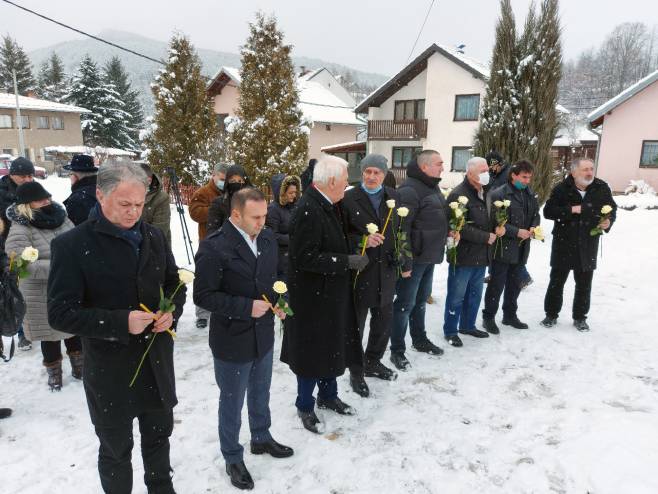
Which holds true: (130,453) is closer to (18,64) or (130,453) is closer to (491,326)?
(491,326)

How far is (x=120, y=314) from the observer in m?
2.18

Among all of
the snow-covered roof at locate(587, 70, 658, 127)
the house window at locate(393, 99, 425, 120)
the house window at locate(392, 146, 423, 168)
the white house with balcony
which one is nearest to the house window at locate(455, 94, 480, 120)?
the white house with balcony

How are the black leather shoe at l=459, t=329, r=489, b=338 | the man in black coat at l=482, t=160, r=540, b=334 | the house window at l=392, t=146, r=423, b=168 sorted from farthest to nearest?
the house window at l=392, t=146, r=423, b=168 → the black leather shoe at l=459, t=329, r=489, b=338 → the man in black coat at l=482, t=160, r=540, b=334

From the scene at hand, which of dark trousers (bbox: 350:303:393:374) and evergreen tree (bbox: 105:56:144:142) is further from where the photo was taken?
evergreen tree (bbox: 105:56:144:142)

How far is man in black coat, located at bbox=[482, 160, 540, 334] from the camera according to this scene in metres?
5.26

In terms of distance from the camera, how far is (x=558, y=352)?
496cm

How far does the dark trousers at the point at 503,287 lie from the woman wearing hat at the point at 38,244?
4.75 meters

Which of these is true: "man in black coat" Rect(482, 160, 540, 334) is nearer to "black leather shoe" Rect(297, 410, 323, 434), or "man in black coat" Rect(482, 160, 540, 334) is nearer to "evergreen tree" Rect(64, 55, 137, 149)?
"black leather shoe" Rect(297, 410, 323, 434)

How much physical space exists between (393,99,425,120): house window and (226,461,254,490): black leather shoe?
82.5ft

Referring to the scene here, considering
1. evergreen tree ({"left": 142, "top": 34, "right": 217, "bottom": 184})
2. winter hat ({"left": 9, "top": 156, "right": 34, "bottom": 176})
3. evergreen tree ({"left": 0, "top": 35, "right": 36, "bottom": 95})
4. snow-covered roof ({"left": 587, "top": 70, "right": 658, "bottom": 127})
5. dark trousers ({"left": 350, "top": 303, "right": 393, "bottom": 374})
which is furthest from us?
evergreen tree ({"left": 0, "top": 35, "right": 36, "bottom": 95})

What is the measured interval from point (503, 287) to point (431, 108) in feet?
68.9

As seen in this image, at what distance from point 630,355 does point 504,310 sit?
4.70 feet

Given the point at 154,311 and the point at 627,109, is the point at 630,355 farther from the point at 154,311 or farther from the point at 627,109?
the point at 627,109

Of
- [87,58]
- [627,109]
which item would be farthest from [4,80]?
[627,109]
